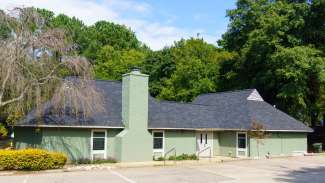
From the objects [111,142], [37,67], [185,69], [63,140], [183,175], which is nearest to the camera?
[183,175]

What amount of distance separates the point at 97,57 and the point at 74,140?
36800 millimetres

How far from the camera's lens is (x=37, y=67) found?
69.2 ft

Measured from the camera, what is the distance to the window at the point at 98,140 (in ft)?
80.1

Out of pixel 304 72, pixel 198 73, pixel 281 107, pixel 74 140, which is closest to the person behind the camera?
pixel 74 140

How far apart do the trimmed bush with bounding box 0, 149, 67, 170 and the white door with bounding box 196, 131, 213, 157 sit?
1332 centimetres

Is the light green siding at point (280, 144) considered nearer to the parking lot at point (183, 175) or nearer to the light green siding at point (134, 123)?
the parking lot at point (183, 175)

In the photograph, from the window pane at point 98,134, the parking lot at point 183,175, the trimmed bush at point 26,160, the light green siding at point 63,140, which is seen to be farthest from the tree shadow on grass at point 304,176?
the light green siding at point 63,140

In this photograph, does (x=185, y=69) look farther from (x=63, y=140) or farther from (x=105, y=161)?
(x=63, y=140)

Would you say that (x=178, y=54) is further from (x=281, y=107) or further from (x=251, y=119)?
(x=251, y=119)

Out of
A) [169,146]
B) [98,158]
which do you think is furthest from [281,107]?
[98,158]

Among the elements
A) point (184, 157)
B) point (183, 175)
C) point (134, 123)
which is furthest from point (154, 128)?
point (183, 175)

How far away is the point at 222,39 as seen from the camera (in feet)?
176

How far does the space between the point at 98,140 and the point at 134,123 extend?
255cm

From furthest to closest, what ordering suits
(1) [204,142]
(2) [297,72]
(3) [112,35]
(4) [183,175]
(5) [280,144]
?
(3) [112,35] < (2) [297,72] < (5) [280,144] < (1) [204,142] < (4) [183,175]
